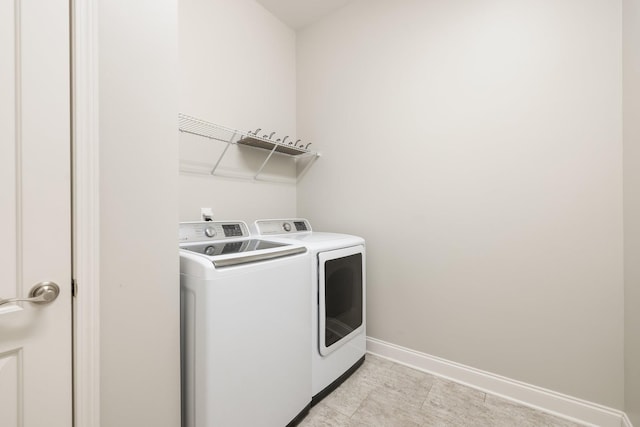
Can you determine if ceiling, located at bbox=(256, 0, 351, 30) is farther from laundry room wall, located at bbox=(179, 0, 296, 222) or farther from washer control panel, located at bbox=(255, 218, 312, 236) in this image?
washer control panel, located at bbox=(255, 218, 312, 236)

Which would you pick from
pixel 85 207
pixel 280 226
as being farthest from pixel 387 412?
pixel 85 207

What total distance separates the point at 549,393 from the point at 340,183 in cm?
189

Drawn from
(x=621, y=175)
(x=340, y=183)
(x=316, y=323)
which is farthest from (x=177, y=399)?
(x=621, y=175)

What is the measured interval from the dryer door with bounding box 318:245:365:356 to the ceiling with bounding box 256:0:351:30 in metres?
2.09

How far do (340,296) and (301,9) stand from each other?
2446mm

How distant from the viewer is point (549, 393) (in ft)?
4.84

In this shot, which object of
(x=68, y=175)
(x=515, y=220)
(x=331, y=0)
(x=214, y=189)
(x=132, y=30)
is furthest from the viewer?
(x=331, y=0)

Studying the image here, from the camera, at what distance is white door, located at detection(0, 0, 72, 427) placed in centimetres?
70

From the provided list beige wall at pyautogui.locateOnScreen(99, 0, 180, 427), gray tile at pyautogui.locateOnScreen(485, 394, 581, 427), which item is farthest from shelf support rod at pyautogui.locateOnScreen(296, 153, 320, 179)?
gray tile at pyautogui.locateOnScreen(485, 394, 581, 427)

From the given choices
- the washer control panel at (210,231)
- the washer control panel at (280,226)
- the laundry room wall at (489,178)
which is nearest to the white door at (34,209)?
the washer control panel at (210,231)

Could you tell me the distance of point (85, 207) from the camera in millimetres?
811

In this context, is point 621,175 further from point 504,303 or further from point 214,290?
point 214,290

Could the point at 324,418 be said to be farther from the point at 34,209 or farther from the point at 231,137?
the point at 231,137

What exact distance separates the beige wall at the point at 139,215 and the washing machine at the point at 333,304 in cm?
73
